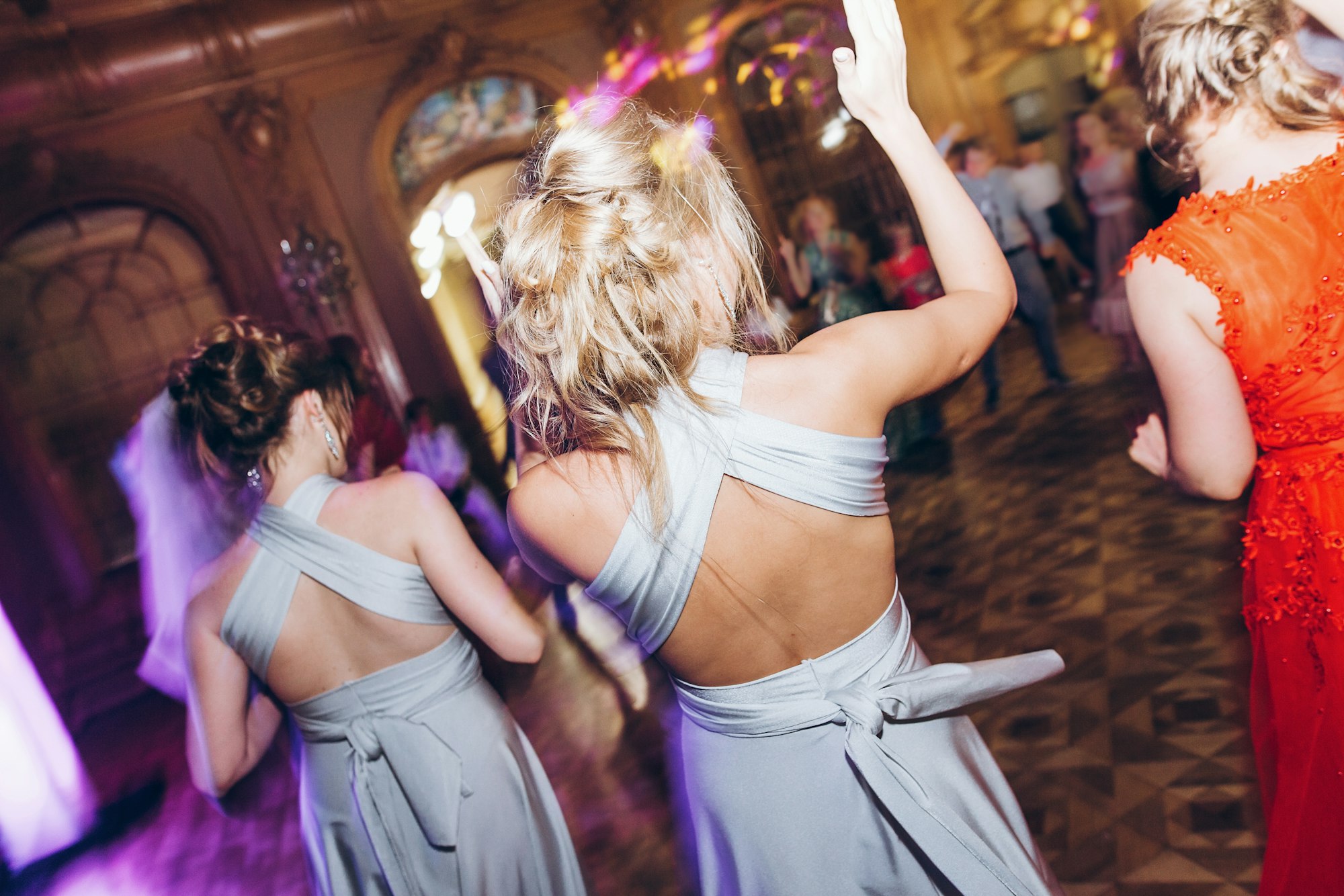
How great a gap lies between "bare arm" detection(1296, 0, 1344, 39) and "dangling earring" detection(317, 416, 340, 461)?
1575 mm

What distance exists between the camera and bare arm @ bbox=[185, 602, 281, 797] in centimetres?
137

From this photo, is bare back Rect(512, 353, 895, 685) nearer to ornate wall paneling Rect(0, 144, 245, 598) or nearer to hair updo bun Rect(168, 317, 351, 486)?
hair updo bun Rect(168, 317, 351, 486)

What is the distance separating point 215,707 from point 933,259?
1.40 metres

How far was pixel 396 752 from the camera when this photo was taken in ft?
4.72

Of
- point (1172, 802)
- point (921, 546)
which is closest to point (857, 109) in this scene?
point (1172, 802)

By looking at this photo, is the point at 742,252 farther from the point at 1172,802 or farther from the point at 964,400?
the point at 964,400

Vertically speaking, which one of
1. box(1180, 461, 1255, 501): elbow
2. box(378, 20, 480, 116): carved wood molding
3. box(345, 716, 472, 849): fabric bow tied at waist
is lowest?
box(345, 716, 472, 849): fabric bow tied at waist

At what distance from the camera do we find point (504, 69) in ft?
21.4

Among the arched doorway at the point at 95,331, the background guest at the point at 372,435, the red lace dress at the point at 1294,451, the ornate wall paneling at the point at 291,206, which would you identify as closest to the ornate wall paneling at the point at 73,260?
the arched doorway at the point at 95,331

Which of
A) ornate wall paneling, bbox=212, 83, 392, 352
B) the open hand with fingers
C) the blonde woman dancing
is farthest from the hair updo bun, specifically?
ornate wall paneling, bbox=212, 83, 392, 352

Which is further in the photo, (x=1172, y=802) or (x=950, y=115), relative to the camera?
(x=950, y=115)

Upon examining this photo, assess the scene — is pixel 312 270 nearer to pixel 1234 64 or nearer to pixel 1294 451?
pixel 1234 64

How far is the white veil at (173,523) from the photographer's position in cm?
153

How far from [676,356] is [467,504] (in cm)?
220
